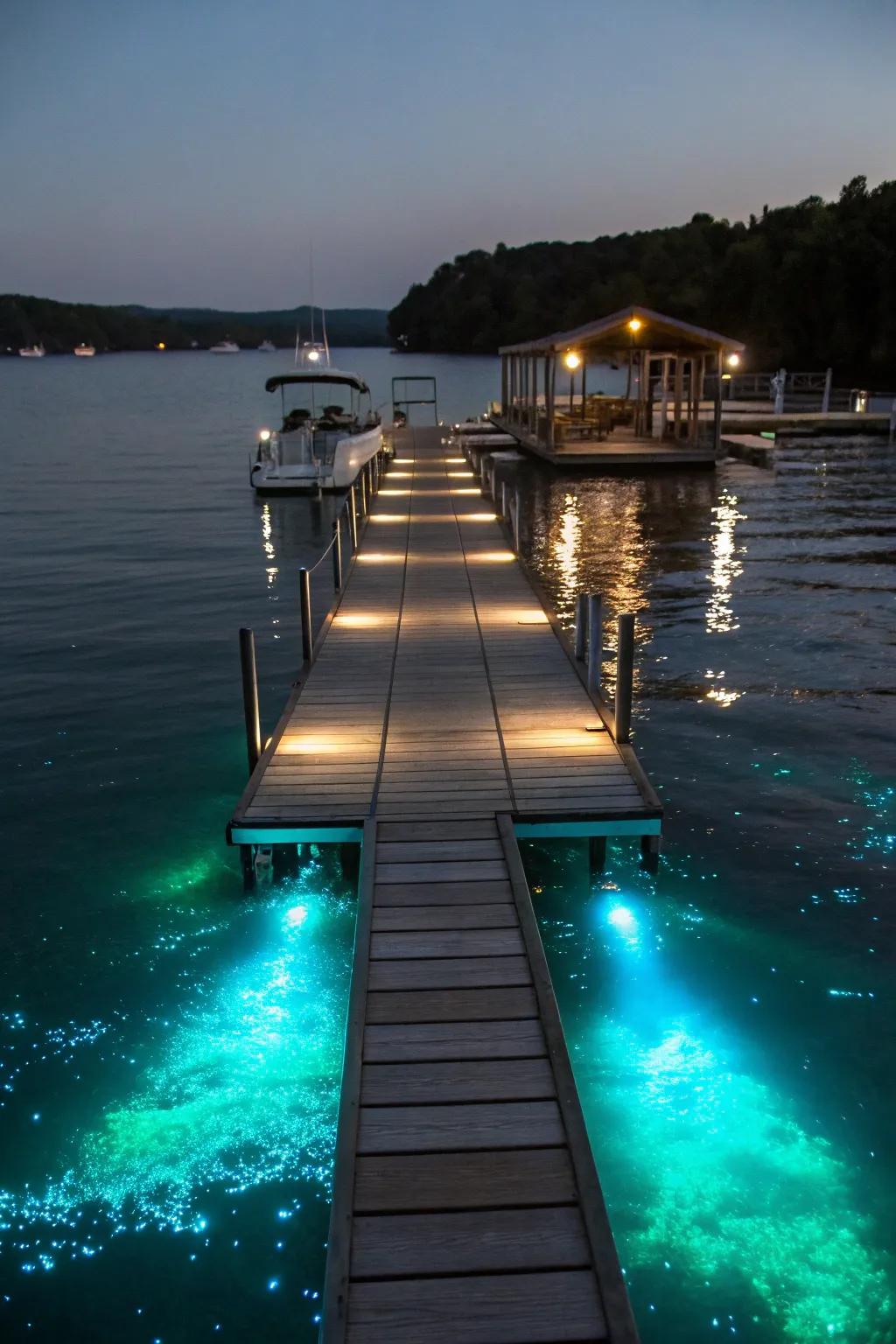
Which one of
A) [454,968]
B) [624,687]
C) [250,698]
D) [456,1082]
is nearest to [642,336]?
[624,687]

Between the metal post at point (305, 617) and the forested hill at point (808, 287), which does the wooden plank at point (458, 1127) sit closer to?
the metal post at point (305, 617)

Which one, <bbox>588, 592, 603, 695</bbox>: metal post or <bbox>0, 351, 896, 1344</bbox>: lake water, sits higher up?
<bbox>588, 592, 603, 695</bbox>: metal post

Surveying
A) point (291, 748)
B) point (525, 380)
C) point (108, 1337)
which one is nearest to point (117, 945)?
point (291, 748)

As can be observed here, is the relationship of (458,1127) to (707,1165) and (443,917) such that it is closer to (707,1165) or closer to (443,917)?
(443,917)

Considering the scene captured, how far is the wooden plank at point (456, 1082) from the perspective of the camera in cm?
469

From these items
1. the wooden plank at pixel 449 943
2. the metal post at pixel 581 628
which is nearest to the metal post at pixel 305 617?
the metal post at pixel 581 628

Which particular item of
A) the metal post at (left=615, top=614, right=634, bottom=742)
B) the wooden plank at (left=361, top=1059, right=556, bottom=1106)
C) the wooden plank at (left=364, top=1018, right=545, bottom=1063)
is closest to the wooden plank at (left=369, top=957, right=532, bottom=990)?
the wooden plank at (left=364, top=1018, right=545, bottom=1063)

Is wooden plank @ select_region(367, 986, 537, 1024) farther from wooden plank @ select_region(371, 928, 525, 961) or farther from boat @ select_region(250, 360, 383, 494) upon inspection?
boat @ select_region(250, 360, 383, 494)

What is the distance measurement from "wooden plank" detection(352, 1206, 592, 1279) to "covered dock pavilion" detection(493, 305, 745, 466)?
27045 millimetres

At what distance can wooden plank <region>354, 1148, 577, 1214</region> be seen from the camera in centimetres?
413

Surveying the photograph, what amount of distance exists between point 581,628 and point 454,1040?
632cm

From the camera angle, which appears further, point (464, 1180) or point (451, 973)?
point (451, 973)

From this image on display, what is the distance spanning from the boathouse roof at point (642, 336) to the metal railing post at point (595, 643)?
2002cm

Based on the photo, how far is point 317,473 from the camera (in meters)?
29.8
